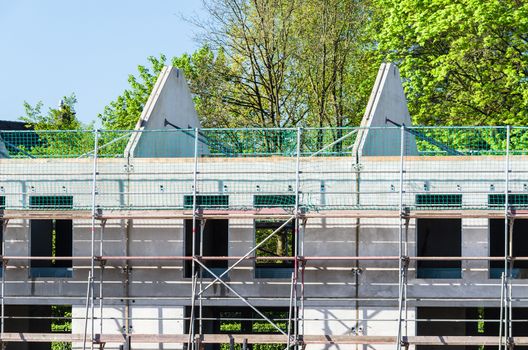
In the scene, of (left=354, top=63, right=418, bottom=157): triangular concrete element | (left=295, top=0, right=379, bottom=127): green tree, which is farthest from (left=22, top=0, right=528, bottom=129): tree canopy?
(left=354, top=63, right=418, bottom=157): triangular concrete element

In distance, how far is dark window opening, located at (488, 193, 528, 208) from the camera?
36.3 metres

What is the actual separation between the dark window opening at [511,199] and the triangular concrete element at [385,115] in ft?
→ 11.8

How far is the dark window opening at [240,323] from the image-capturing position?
4162cm

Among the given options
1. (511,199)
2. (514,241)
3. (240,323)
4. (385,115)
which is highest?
(385,115)

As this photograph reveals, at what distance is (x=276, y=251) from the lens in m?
62.8

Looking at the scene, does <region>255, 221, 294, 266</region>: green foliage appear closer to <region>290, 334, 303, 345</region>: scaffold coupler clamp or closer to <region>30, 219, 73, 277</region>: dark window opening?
<region>30, 219, 73, 277</region>: dark window opening

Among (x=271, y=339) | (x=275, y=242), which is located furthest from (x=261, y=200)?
(x=275, y=242)

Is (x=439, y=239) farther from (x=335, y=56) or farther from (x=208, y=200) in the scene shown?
(x=335, y=56)

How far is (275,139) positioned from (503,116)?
820cm

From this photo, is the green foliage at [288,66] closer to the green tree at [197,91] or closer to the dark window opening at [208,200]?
the green tree at [197,91]

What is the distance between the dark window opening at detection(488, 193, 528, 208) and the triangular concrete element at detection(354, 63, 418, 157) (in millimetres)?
3604

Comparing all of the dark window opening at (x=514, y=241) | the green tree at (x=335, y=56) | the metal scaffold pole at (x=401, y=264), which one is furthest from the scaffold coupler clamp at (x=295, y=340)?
the green tree at (x=335, y=56)

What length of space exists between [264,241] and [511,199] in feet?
20.5

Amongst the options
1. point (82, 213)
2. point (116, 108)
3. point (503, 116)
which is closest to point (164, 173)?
point (82, 213)
